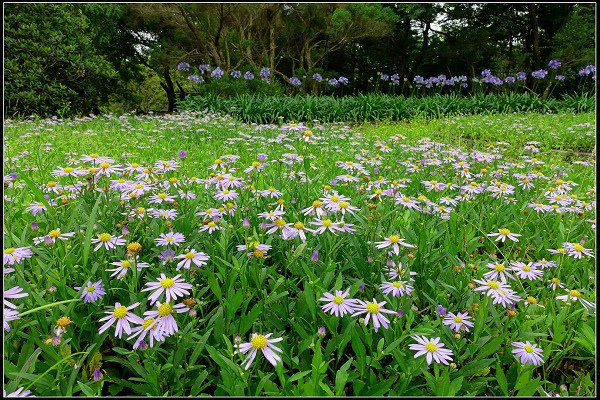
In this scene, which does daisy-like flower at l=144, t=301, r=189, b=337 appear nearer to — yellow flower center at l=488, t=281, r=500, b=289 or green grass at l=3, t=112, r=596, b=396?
green grass at l=3, t=112, r=596, b=396

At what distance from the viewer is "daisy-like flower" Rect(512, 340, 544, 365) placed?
953mm

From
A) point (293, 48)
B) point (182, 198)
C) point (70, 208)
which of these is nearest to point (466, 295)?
point (182, 198)

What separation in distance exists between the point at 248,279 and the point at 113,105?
12.2m

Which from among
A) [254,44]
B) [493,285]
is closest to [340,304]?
[493,285]

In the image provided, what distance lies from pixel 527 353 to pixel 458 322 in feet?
0.50

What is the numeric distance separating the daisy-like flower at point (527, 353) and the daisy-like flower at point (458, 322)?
0.36 ft

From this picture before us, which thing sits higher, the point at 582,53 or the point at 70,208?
the point at 582,53

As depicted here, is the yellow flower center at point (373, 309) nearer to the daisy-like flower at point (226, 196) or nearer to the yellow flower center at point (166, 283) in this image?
the yellow flower center at point (166, 283)

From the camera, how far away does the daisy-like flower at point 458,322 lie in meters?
1.02

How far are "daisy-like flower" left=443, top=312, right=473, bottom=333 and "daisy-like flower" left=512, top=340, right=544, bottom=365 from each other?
0.36 ft

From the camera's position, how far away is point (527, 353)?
0.96 metres

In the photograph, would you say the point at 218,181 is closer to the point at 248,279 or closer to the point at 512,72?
the point at 248,279

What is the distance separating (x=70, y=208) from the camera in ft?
5.07

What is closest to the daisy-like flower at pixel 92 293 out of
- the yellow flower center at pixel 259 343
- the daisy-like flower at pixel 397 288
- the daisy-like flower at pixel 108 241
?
the daisy-like flower at pixel 108 241
